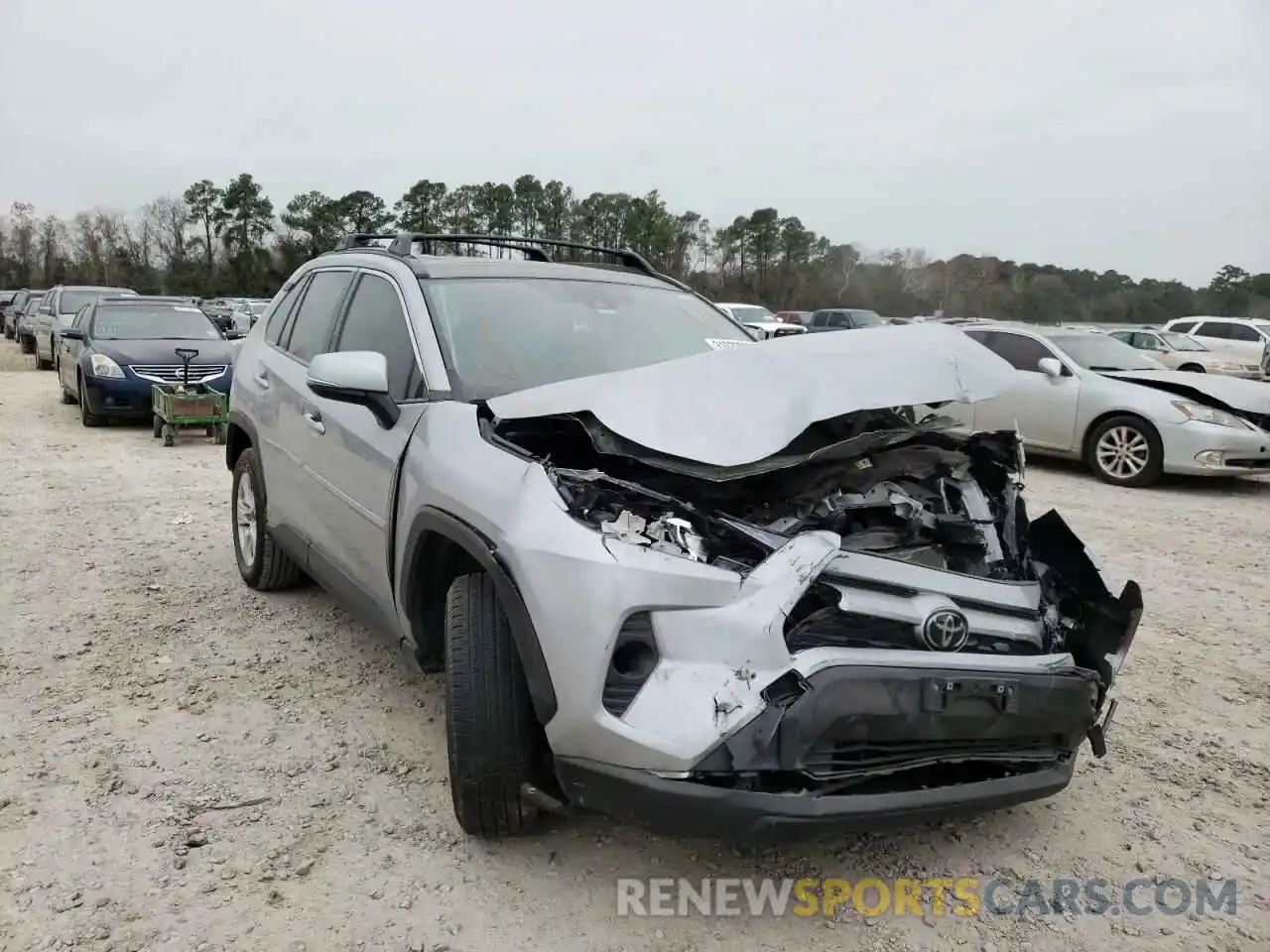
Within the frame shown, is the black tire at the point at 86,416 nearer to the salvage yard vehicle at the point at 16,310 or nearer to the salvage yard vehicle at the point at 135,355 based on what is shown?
the salvage yard vehicle at the point at 135,355

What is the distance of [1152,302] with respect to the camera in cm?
3372

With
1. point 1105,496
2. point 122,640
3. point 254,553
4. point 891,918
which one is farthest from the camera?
point 1105,496

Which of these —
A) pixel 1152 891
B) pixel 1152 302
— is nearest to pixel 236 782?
pixel 1152 891

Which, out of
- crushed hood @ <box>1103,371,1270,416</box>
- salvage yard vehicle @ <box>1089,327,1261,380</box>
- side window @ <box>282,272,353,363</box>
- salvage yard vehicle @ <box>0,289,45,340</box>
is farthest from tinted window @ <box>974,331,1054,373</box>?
salvage yard vehicle @ <box>0,289,45,340</box>

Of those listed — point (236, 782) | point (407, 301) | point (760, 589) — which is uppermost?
point (407, 301)

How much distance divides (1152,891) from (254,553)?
13.8 feet

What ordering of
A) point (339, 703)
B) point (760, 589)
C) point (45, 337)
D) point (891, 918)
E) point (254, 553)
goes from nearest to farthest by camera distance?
1. point (760, 589)
2. point (891, 918)
3. point (339, 703)
4. point (254, 553)
5. point (45, 337)

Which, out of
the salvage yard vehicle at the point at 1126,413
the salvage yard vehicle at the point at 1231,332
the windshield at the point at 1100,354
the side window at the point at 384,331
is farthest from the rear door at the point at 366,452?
the salvage yard vehicle at the point at 1231,332

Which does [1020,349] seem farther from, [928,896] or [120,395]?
[120,395]

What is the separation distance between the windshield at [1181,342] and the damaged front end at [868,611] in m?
19.8

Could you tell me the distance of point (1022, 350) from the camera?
988 cm

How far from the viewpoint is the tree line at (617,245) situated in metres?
31.5

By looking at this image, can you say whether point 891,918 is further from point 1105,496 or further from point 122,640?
point 1105,496

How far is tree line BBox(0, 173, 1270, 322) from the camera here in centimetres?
3147
